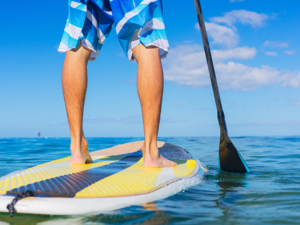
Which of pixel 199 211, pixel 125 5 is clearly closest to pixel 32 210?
pixel 199 211

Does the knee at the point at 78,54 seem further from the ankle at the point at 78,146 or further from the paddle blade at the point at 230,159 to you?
the paddle blade at the point at 230,159

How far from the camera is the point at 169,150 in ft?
10.2

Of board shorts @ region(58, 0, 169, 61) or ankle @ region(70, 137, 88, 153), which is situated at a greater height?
board shorts @ region(58, 0, 169, 61)

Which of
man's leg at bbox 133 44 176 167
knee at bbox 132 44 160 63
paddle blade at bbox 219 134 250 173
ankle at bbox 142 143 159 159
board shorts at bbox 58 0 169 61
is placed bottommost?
paddle blade at bbox 219 134 250 173

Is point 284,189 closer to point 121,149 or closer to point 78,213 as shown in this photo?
point 78,213

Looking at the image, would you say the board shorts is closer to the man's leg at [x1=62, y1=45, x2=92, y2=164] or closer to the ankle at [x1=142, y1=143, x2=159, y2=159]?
the man's leg at [x1=62, y1=45, x2=92, y2=164]

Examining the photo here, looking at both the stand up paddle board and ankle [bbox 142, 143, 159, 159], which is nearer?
the stand up paddle board

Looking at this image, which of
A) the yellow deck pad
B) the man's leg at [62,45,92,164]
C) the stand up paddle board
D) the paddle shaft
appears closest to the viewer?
the stand up paddle board

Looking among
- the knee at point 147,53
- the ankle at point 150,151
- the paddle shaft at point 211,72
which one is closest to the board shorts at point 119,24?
the knee at point 147,53

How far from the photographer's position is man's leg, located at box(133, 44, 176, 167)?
1797 millimetres

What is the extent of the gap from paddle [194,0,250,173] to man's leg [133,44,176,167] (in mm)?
862

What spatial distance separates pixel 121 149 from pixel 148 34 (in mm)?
1777

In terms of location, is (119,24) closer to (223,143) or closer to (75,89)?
(75,89)

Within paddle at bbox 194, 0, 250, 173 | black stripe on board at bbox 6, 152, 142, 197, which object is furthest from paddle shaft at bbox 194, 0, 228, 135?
black stripe on board at bbox 6, 152, 142, 197
